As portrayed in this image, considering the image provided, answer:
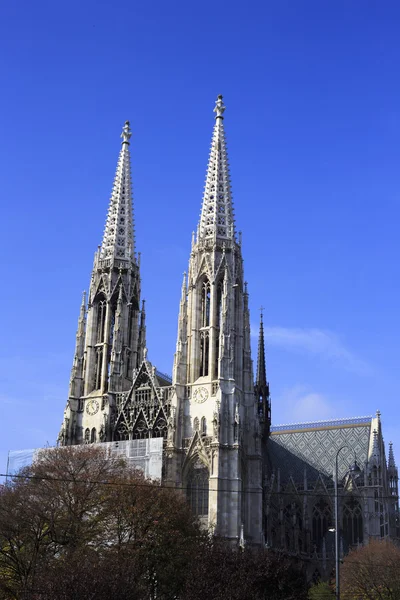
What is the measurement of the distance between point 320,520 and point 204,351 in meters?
23.4

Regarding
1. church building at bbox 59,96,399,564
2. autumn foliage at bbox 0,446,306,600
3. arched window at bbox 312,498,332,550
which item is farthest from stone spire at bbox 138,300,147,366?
autumn foliage at bbox 0,446,306,600

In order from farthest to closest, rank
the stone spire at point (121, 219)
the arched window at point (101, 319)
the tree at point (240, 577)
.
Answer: the stone spire at point (121, 219), the arched window at point (101, 319), the tree at point (240, 577)

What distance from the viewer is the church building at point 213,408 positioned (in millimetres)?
67000

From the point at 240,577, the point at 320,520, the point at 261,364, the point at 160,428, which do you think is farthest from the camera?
the point at 261,364

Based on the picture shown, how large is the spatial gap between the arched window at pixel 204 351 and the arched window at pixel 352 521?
858 inches

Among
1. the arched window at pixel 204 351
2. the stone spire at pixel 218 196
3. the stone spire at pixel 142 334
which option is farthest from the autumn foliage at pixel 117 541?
the stone spire at pixel 218 196

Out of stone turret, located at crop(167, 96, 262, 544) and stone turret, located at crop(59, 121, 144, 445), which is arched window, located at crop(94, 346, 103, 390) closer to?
stone turret, located at crop(59, 121, 144, 445)

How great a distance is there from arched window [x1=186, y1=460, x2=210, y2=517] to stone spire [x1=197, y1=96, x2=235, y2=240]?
21841 mm

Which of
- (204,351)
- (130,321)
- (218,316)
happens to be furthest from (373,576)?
(130,321)

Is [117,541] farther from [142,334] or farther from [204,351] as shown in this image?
[142,334]

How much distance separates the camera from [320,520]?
268ft

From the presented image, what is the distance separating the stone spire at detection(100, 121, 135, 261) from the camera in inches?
3236

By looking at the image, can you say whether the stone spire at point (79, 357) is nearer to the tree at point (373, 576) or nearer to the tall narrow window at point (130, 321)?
the tall narrow window at point (130, 321)

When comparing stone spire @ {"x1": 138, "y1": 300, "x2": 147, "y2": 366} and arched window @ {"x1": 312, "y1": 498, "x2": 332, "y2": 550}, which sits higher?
stone spire @ {"x1": 138, "y1": 300, "x2": 147, "y2": 366}
